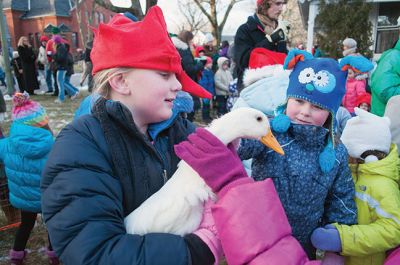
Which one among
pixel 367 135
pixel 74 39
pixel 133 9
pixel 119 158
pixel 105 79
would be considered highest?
pixel 133 9

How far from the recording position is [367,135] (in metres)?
2.04

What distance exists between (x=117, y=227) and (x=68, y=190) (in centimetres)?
20

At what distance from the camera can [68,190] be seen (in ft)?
3.48

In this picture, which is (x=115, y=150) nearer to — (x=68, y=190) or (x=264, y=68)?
(x=68, y=190)

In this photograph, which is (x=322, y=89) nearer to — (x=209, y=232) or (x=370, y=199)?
(x=370, y=199)

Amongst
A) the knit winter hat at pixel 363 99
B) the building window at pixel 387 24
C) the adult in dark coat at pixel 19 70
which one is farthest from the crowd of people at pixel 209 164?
the adult in dark coat at pixel 19 70

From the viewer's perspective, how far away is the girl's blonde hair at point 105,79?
129 centimetres

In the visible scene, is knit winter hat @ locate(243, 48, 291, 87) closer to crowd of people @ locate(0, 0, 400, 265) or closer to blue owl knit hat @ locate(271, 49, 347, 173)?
crowd of people @ locate(0, 0, 400, 265)

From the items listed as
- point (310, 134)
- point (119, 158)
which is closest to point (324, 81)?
point (310, 134)

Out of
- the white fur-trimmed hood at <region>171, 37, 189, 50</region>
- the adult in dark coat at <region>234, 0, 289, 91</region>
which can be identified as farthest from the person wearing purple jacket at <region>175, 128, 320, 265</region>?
the white fur-trimmed hood at <region>171, 37, 189, 50</region>

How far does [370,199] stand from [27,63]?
517 inches

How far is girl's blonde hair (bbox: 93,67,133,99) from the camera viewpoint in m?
1.29

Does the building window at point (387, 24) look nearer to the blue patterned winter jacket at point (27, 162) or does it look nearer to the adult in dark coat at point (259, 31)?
the adult in dark coat at point (259, 31)

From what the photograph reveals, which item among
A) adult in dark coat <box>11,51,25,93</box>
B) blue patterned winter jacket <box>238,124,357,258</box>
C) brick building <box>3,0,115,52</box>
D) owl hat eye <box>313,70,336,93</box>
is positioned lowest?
adult in dark coat <box>11,51,25,93</box>
